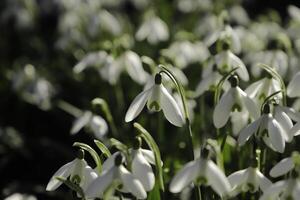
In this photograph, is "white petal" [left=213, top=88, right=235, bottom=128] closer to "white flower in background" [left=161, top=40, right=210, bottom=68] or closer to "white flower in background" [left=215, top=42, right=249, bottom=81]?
"white flower in background" [left=215, top=42, right=249, bottom=81]

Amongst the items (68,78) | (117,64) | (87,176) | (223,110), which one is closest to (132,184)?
(87,176)

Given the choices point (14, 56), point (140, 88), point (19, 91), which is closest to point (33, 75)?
point (19, 91)

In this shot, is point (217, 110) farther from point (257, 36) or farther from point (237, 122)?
point (257, 36)

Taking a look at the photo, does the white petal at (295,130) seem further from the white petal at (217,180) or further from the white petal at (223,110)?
the white petal at (217,180)

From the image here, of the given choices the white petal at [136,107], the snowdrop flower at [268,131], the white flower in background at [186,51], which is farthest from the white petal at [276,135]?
the white flower in background at [186,51]

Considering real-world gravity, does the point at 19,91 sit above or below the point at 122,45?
below

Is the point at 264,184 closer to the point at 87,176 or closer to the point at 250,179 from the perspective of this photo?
the point at 250,179
